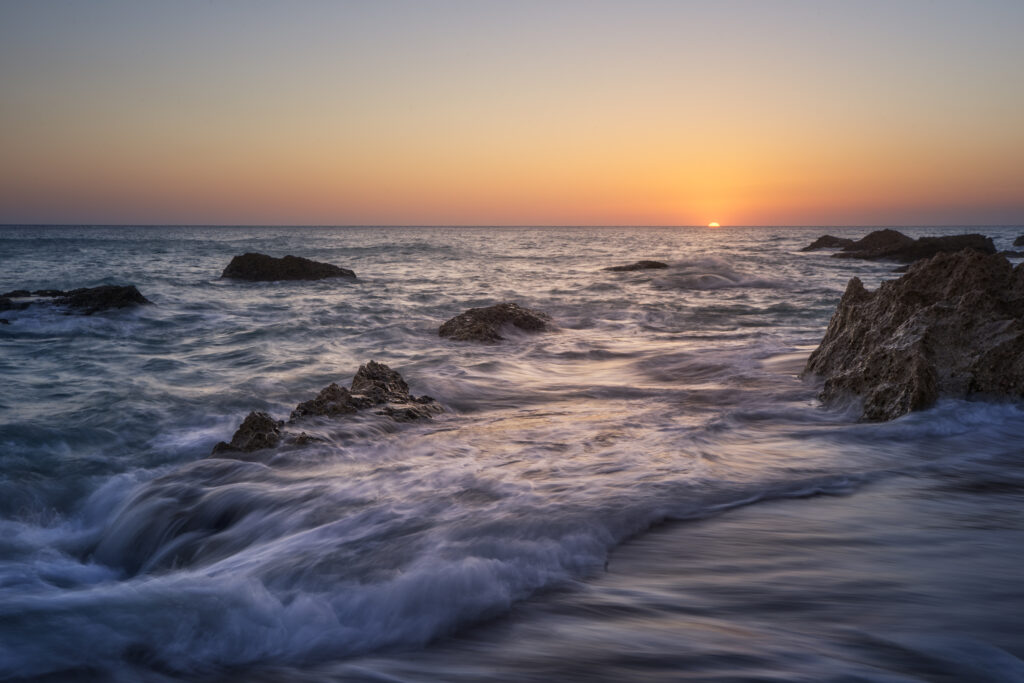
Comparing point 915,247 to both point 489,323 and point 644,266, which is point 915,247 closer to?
point 644,266

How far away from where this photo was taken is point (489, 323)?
10.1 metres

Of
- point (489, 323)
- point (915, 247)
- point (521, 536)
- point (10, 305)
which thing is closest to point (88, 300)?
point (10, 305)

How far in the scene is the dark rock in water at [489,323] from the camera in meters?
9.79

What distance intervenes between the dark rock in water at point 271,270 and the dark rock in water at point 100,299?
784 centimetres

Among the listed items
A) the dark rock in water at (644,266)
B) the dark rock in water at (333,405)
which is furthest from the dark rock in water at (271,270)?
the dark rock in water at (333,405)

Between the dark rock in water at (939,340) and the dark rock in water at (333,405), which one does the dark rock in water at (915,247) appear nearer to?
the dark rock in water at (939,340)

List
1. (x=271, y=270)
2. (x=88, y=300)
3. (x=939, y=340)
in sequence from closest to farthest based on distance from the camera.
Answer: (x=939, y=340) → (x=88, y=300) → (x=271, y=270)

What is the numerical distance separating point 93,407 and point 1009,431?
7.69 metres

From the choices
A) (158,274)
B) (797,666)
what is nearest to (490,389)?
(797,666)

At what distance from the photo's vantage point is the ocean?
2.13m

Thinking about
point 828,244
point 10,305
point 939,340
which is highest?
point 828,244

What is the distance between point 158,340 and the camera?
10.4 metres

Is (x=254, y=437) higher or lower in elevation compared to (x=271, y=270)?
lower

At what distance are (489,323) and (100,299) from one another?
808cm
